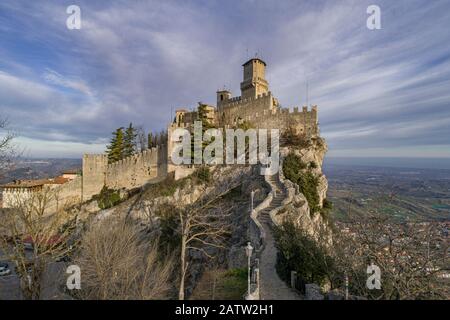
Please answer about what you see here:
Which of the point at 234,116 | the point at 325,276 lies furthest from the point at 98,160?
the point at 325,276

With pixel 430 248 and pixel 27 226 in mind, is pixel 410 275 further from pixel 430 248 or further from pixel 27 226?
pixel 27 226

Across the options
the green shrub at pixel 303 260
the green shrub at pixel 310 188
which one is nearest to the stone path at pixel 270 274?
the green shrub at pixel 303 260

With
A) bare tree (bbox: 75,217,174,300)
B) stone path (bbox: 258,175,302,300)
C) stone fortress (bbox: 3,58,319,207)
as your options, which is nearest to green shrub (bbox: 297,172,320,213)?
stone path (bbox: 258,175,302,300)

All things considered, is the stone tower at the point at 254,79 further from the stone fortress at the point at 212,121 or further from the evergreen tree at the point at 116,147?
the evergreen tree at the point at 116,147

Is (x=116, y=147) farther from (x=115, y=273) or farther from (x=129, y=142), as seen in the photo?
(x=115, y=273)

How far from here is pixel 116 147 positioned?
3862 centimetres

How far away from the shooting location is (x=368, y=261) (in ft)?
31.9

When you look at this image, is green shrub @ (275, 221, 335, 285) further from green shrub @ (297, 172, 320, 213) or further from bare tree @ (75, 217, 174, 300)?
green shrub @ (297, 172, 320, 213)

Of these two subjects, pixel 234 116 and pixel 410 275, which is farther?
pixel 234 116

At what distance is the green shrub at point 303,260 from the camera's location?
10.2 m

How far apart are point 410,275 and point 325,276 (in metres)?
3.05

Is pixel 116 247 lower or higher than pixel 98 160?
lower

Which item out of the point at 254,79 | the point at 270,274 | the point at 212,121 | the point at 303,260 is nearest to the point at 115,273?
the point at 270,274

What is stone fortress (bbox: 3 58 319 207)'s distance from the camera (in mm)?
30422
